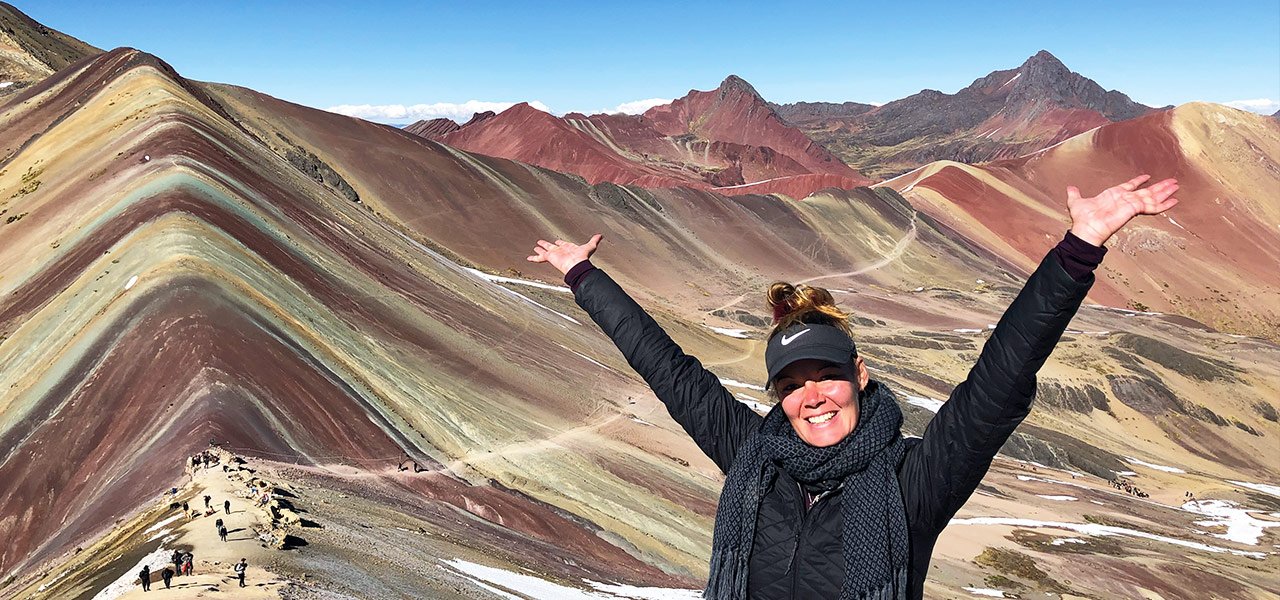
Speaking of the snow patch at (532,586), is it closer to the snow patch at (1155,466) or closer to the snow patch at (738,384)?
the snow patch at (738,384)

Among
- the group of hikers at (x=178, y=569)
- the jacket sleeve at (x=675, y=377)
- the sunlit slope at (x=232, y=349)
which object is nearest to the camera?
the jacket sleeve at (x=675, y=377)

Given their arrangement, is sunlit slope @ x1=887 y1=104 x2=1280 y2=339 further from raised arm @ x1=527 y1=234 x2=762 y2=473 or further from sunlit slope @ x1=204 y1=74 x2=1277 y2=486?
raised arm @ x1=527 y1=234 x2=762 y2=473

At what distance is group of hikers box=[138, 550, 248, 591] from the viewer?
9.61 meters

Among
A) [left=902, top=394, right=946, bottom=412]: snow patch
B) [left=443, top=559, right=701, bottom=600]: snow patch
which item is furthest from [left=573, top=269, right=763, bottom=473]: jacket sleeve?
[left=902, top=394, right=946, bottom=412]: snow patch

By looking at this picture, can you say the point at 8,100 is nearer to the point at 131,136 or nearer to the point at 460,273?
the point at 131,136

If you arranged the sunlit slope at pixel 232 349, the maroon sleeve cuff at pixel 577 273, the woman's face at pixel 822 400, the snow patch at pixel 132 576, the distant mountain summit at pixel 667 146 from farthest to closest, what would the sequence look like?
1. the distant mountain summit at pixel 667 146
2. the sunlit slope at pixel 232 349
3. the snow patch at pixel 132 576
4. the maroon sleeve cuff at pixel 577 273
5. the woman's face at pixel 822 400

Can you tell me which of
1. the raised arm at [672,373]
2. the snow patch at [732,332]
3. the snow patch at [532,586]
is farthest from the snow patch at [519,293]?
the raised arm at [672,373]

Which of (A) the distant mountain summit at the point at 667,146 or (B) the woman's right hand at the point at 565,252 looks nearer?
(B) the woman's right hand at the point at 565,252

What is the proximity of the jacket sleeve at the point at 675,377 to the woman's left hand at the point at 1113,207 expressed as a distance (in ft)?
5.42

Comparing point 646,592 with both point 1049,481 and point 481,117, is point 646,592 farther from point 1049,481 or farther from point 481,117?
point 481,117

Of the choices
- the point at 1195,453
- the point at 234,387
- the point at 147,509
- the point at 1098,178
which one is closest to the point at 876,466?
the point at 147,509

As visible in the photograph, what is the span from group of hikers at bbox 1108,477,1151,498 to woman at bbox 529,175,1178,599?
46.7 m

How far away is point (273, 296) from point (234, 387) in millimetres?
6960

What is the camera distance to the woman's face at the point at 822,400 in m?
3.52
